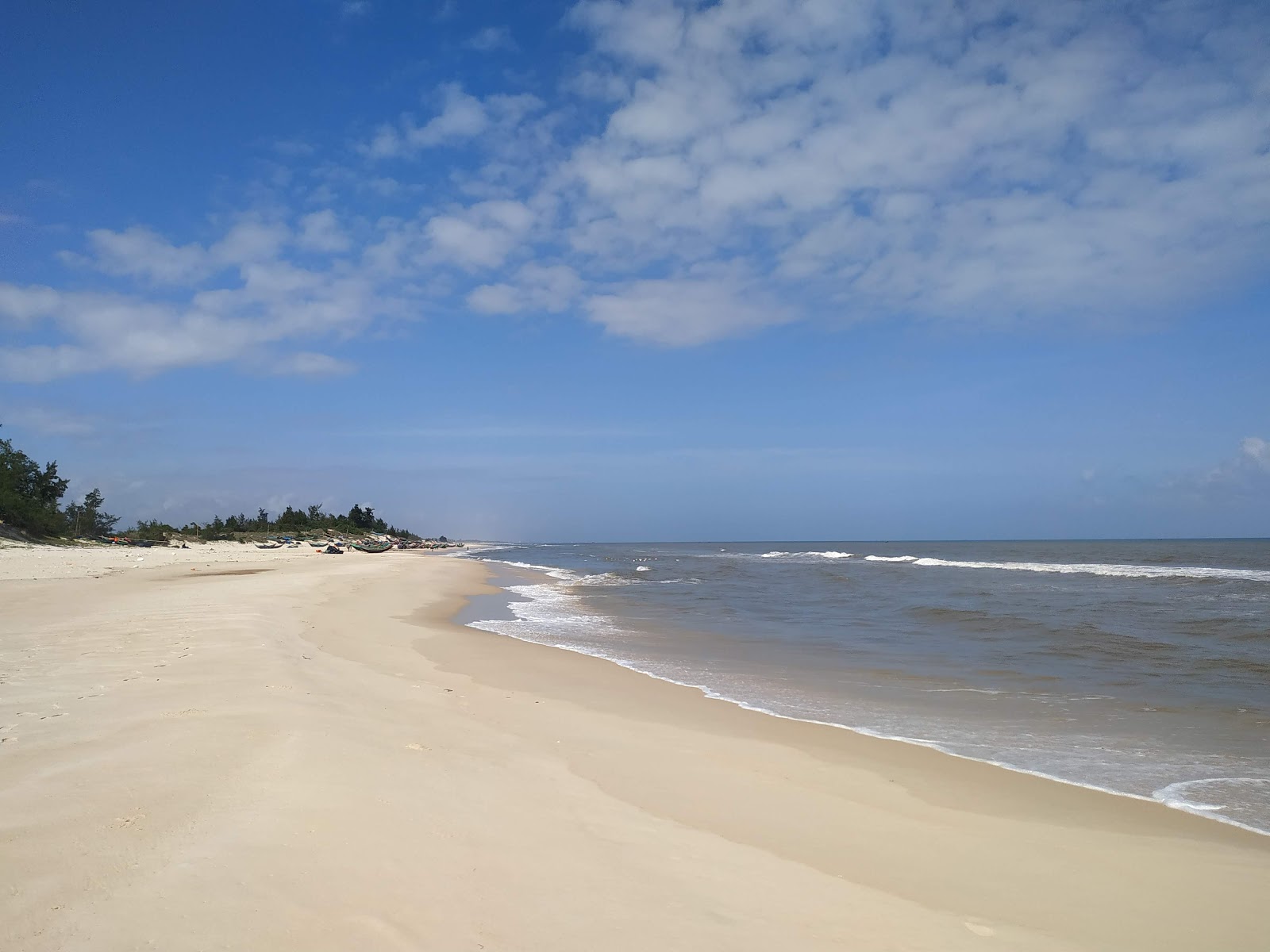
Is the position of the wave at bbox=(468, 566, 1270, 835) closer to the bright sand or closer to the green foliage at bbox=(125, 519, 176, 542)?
the bright sand

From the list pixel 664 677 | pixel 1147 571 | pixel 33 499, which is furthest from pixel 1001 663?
pixel 33 499

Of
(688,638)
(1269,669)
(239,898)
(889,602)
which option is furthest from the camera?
(889,602)

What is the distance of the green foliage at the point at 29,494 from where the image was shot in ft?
122

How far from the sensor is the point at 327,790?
13.9 feet

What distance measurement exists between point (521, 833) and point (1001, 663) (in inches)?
411

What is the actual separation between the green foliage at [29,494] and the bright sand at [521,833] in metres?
38.3

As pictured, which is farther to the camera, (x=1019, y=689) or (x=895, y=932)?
(x=1019, y=689)

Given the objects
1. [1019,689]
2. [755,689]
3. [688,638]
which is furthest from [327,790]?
[688,638]

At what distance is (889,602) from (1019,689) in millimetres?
13078

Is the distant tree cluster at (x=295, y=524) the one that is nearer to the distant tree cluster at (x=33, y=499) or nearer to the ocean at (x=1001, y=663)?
the distant tree cluster at (x=33, y=499)

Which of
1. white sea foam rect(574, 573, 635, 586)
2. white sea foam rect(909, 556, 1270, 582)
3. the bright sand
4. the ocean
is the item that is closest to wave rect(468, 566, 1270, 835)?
the ocean

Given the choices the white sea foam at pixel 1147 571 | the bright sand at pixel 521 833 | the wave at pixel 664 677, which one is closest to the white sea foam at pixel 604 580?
the wave at pixel 664 677

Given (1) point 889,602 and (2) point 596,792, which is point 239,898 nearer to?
(2) point 596,792

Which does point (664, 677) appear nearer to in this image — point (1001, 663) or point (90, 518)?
point (1001, 663)
